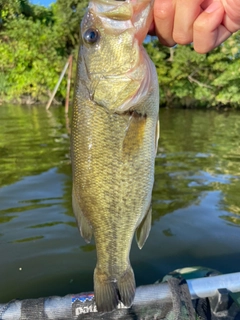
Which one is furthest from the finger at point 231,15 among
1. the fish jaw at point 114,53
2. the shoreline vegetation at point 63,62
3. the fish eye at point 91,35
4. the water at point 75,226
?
the shoreline vegetation at point 63,62

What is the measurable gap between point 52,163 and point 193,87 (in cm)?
2316

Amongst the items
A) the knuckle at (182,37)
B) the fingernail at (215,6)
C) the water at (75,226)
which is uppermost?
the fingernail at (215,6)

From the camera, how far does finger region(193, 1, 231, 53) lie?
1.64 meters

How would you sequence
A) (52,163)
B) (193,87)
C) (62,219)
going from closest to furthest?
1. (62,219)
2. (52,163)
3. (193,87)

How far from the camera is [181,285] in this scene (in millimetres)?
2182

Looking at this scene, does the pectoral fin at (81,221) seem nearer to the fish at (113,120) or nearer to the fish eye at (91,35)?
the fish at (113,120)

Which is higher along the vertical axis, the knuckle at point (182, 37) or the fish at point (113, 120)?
the knuckle at point (182, 37)

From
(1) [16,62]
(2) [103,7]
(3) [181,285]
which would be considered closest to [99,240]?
(3) [181,285]

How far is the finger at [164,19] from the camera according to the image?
1.67m

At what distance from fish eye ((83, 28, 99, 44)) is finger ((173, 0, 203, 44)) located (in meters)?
0.40

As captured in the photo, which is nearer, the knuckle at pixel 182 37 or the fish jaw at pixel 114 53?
the fish jaw at pixel 114 53

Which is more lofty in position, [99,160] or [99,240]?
[99,160]

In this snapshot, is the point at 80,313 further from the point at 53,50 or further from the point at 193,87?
the point at 53,50

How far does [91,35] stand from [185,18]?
472 mm
